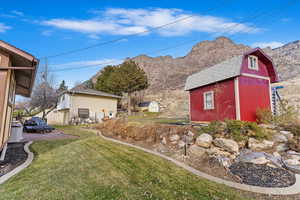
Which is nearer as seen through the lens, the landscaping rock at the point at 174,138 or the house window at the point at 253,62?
the landscaping rock at the point at 174,138

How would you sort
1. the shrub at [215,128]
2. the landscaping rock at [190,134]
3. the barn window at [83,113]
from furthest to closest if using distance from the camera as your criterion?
the barn window at [83,113], the landscaping rock at [190,134], the shrub at [215,128]

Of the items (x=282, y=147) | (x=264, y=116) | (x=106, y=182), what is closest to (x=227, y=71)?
(x=264, y=116)

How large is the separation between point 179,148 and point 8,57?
23.7 ft

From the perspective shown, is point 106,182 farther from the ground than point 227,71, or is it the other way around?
point 227,71

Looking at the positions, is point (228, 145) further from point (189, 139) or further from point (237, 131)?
point (189, 139)

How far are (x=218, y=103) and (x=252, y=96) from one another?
1.88 metres

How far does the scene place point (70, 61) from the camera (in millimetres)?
17125

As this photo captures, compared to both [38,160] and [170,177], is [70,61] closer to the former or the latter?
[38,160]

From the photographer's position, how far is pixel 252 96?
341 inches

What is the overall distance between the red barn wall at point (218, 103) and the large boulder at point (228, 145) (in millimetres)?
2692

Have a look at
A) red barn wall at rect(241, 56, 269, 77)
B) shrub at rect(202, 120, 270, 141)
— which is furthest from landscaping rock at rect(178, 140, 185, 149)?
red barn wall at rect(241, 56, 269, 77)

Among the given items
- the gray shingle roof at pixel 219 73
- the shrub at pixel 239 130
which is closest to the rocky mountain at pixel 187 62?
the gray shingle roof at pixel 219 73

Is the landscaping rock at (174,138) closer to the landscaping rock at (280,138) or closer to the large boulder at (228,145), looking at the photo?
the large boulder at (228,145)

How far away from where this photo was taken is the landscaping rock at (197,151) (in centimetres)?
608
